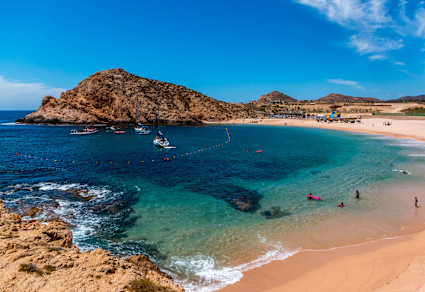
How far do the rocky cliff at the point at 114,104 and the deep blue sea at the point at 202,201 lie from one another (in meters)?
69.3

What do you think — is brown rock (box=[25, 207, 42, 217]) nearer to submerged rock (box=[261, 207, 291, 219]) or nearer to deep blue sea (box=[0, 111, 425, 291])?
deep blue sea (box=[0, 111, 425, 291])

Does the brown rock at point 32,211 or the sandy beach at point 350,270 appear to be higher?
the brown rock at point 32,211

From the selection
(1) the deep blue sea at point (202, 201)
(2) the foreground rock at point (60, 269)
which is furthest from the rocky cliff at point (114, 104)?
(2) the foreground rock at point (60, 269)

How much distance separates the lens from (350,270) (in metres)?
12.3

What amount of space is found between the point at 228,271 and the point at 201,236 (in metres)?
3.88

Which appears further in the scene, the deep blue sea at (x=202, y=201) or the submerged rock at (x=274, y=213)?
→ the submerged rock at (x=274, y=213)

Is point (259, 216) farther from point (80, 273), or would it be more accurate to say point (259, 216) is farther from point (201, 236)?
point (80, 273)

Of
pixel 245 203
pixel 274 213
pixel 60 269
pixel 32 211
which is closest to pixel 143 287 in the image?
pixel 60 269

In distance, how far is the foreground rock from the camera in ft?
24.9

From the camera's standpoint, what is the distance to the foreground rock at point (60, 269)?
759cm

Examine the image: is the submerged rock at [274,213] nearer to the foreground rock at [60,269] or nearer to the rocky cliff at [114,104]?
the foreground rock at [60,269]

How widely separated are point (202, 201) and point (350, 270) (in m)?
12.6

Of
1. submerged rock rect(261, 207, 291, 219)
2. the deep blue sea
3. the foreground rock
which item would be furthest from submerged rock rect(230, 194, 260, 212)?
the foreground rock

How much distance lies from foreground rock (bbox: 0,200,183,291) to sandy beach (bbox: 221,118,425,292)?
4.76 metres
